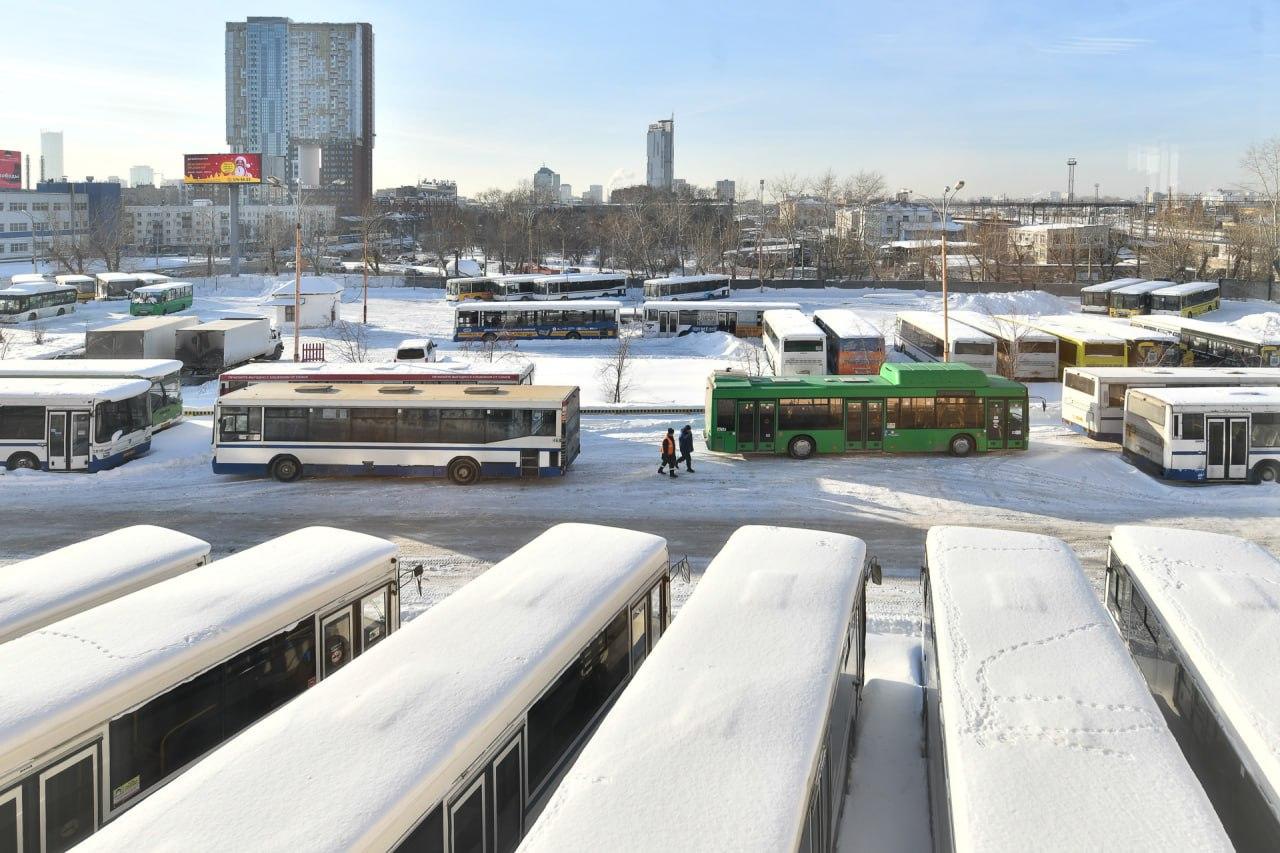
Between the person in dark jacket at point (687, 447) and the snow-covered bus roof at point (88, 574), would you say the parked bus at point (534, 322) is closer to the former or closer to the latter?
the person in dark jacket at point (687, 447)

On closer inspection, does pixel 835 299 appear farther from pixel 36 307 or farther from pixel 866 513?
pixel 866 513

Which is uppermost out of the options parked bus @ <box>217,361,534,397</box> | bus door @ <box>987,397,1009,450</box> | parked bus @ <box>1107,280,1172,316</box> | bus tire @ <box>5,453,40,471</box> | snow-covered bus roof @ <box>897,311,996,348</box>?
parked bus @ <box>1107,280,1172,316</box>

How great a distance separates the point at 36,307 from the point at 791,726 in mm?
60392

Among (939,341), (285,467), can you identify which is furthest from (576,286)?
(285,467)

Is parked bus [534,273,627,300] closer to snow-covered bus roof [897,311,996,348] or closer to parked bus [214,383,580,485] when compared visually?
snow-covered bus roof [897,311,996,348]

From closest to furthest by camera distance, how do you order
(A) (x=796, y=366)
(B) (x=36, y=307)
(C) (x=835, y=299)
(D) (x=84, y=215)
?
(A) (x=796, y=366) < (B) (x=36, y=307) < (C) (x=835, y=299) < (D) (x=84, y=215)

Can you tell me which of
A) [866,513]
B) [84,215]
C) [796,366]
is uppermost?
[84,215]

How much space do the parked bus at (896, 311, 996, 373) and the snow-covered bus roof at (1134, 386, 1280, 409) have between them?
11.0 m

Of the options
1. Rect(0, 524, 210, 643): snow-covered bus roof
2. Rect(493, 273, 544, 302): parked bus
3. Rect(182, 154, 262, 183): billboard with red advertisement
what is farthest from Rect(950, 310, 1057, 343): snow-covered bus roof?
Rect(182, 154, 262, 183): billboard with red advertisement

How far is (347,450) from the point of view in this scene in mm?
21500

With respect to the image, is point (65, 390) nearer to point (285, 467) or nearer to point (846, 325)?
point (285, 467)

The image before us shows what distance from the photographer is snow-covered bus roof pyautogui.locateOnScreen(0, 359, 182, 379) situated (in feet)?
83.2

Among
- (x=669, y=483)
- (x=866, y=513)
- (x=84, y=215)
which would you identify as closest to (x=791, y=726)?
(x=866, y=513)

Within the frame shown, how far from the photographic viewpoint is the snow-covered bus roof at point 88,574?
27.7 ft
